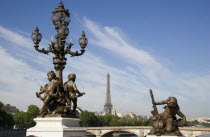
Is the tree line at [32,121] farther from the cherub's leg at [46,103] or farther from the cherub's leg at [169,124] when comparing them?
the cherub's leg at [169,124]

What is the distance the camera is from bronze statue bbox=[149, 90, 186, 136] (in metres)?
7.32

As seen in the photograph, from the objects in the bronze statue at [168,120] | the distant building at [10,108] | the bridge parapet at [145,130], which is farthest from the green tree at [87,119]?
the bronze statue at [168,120]

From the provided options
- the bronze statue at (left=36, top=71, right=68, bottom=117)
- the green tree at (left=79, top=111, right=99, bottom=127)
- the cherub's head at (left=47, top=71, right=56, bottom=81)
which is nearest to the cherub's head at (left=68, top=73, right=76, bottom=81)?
the bronze statue at (left=36, top=71, right=68, bottom=117)

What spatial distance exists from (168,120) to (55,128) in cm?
331

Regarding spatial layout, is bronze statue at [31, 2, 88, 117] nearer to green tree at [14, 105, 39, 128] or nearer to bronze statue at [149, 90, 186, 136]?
bronze statue at [149, 90, 186, 136]

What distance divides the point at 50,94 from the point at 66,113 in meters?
0.79

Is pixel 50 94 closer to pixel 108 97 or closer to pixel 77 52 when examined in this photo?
pixel 77 52

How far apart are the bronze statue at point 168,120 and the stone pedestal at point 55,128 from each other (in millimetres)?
2582

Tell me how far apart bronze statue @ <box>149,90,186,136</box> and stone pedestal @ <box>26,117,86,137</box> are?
2582 mm

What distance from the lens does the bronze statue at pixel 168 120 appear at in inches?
288

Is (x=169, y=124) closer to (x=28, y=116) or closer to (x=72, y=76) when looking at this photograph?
(x=72, y=76)

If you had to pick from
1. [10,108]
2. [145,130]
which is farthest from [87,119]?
[10,108]

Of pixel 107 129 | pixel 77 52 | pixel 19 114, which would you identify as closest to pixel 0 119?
pixel 19 114

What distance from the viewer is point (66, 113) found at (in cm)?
928
